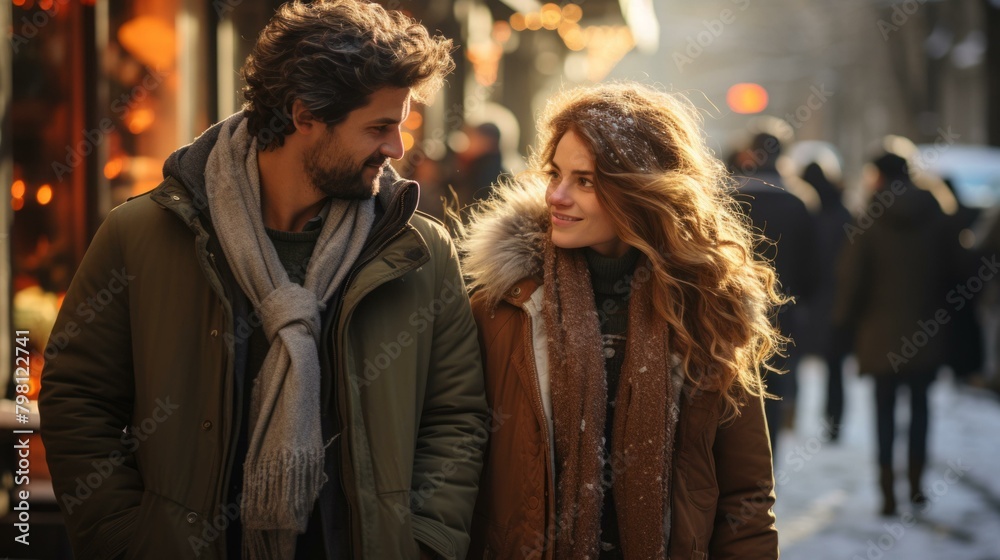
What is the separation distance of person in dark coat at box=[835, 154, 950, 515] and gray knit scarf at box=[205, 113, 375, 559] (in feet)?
18.4

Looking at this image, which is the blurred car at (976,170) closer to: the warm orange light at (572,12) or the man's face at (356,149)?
the warm orange light at (572,12)

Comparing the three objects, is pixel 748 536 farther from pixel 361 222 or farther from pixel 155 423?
pixel 155 423

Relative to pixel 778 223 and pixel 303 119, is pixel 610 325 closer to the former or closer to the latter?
pixel 303 119

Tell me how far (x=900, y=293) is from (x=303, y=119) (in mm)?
5913

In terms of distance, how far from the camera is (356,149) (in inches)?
108

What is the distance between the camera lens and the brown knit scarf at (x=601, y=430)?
284 centimetres

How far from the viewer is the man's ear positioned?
2754mm

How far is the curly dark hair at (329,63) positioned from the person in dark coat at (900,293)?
5.47m

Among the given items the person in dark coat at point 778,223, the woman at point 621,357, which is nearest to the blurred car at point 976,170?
the person in dark coat at point 778,223

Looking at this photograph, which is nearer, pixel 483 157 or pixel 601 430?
pixel 601 430

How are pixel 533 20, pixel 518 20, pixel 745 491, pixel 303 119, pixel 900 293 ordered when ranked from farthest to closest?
pixel 533 20
pixel 518 20
pixel 900 293
pixel 745 491
pixel 303 119

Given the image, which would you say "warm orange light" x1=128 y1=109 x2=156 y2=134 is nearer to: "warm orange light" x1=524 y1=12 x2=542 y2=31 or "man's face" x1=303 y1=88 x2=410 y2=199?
"man's face" x1=303 y1=88 x2=410 y2=199

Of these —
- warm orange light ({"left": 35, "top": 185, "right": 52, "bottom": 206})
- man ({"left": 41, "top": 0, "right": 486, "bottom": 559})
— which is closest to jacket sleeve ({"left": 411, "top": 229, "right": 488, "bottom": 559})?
man ({"left": 41, "top": 0, "right": 486, "bottom": 559})

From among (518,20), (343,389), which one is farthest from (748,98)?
(343,389)
